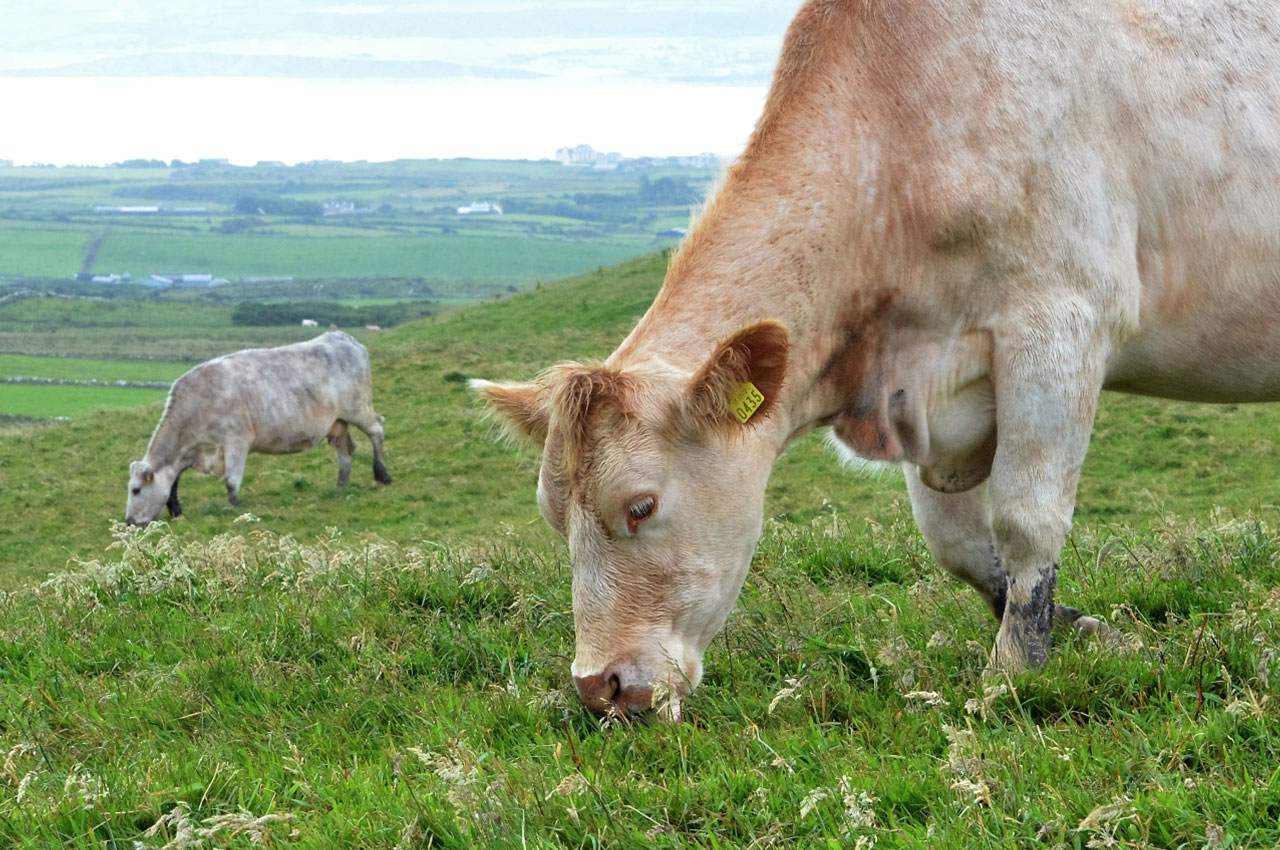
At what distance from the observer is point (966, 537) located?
5.56 m

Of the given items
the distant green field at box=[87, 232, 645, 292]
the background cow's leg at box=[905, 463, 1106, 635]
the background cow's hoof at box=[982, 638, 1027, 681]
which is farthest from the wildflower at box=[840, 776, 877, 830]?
the distant green field at box=[87, 232, 645, 292]

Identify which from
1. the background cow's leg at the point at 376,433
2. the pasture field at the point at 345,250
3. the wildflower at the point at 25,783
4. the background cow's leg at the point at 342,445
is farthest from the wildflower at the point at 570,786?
the pasture field at the point at 345,250

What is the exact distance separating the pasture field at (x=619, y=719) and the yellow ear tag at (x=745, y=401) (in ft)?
3.36

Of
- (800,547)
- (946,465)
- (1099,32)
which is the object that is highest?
(1099,32)

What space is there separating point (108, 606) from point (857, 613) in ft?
13.6

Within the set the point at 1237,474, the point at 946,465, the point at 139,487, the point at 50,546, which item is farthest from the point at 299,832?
the point at 139,487

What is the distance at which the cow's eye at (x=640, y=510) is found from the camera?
4.50m

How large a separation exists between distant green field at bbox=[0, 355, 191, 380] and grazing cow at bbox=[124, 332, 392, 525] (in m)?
40.5

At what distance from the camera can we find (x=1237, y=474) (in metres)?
15.7

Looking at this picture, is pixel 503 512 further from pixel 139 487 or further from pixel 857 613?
pixel 857 613

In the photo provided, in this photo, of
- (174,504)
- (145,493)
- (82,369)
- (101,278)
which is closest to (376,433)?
(174,504)

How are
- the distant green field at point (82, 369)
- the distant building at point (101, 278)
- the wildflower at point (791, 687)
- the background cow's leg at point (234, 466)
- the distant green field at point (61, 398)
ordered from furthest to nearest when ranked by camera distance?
the distant building at point (101, 278) < the distant green field at point (82, 369) < the distant green field at point (61, 398) < the background cow's leg at point (234, 466) < the wildflower at point (791, 687)

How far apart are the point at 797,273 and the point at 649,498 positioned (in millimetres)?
1105

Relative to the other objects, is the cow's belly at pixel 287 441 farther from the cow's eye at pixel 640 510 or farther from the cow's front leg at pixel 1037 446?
the cow's front leg at pixel 1037 446
